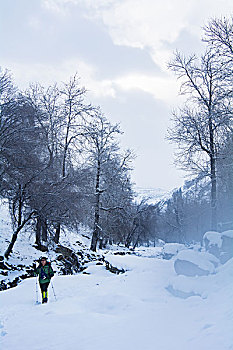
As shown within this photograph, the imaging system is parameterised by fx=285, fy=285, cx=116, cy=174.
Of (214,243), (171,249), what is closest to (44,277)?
(214,243)

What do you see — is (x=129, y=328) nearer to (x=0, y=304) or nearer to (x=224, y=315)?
(x=224, y=315)

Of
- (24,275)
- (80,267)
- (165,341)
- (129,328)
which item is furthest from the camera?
(80,267)

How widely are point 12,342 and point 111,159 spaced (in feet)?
68.2

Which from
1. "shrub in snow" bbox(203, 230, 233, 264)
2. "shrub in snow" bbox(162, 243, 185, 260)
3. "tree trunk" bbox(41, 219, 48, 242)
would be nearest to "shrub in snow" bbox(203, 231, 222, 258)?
"shrub in snow" bbox(203, 230, 233, 264)

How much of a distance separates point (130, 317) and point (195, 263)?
353 cm

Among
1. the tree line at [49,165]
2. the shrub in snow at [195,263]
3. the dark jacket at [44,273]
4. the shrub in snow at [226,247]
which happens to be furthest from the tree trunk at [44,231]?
the shrub in snow at [226,247]

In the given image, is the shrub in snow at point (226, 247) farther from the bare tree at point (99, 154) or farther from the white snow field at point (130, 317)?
the bare tree at point (99, 154)

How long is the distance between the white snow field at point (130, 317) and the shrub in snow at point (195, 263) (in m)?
0.40

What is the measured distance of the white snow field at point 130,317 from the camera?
5.27m

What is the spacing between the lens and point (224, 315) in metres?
5.50

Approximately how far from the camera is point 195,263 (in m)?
9.87

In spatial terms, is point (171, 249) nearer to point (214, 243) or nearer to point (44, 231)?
point (214, 243)

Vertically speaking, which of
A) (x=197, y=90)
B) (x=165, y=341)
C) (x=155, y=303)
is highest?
(x=197, y=90)

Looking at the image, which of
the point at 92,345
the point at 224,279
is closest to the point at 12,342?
the point at 92,345
